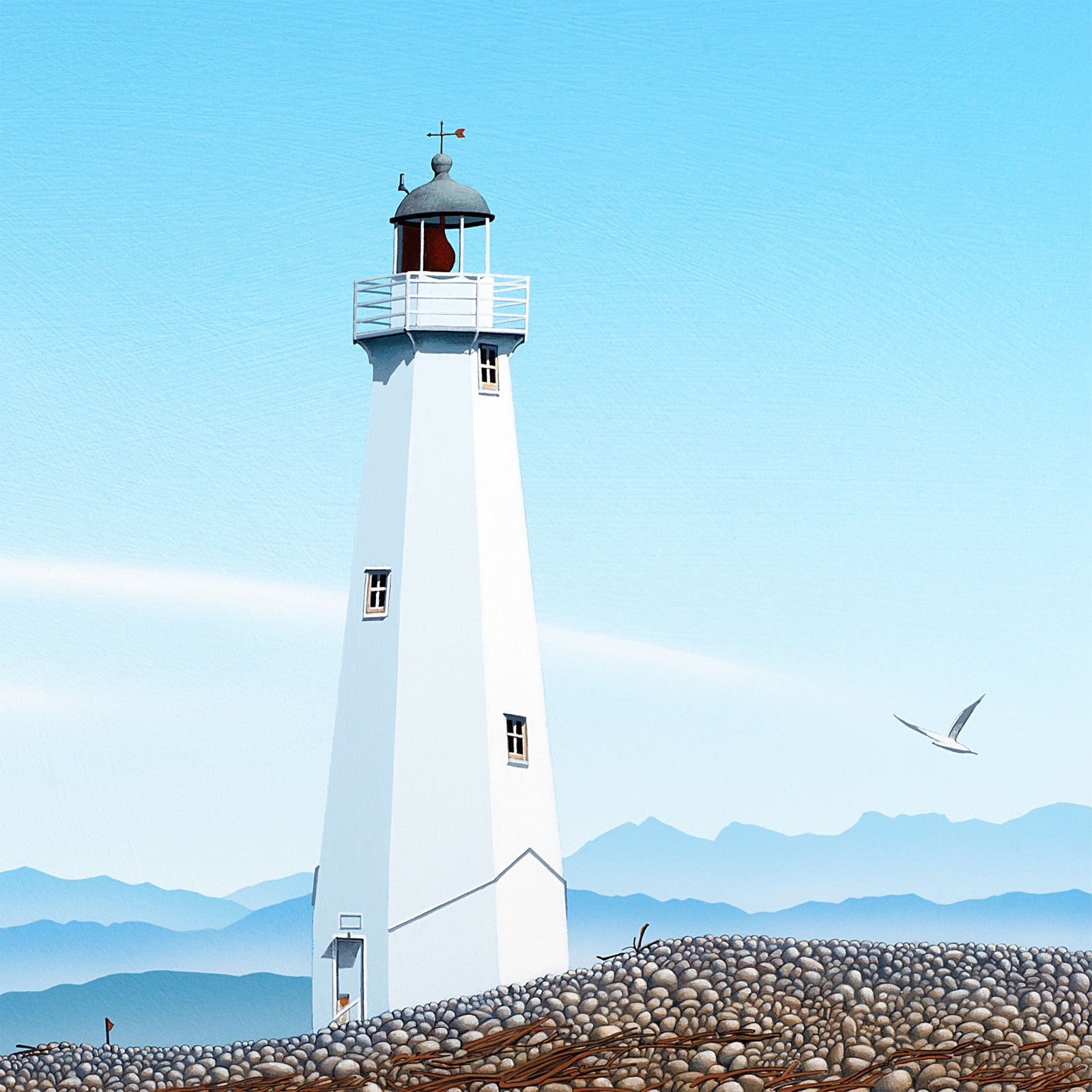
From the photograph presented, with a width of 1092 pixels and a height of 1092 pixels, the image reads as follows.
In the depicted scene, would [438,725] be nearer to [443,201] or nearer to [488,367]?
[488,367]

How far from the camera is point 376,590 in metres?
30.2

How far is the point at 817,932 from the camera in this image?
9038 cm

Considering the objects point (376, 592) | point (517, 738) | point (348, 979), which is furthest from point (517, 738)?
point (348, 979)

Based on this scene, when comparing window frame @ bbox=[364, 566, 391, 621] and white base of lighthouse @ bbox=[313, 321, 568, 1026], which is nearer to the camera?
white base of lighthouse @ bbox=[313, 321, 568, 1026]

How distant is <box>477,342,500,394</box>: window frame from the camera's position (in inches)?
1206

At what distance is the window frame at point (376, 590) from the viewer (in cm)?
3006

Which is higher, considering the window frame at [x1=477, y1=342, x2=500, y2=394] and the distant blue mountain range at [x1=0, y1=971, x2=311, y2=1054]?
the distant blue mountain range at [x1=0, y1=971, x2=311, y2=1054]

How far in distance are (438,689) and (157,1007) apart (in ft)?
228

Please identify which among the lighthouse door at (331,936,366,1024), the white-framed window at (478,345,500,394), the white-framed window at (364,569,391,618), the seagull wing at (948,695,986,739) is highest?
the white-framed window at (478,345,500,394)

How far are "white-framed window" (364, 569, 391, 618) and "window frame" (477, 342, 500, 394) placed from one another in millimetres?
3324

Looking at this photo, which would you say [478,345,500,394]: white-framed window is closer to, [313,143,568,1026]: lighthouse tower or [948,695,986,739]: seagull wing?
[313,143,568,1026]: lighthouse tower

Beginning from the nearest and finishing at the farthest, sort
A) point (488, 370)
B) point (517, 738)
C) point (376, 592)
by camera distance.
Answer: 1. point (517, 738)
2. point (376, 592)
3. point (488, 370)

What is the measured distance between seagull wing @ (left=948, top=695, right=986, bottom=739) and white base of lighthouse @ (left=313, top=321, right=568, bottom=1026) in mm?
6428

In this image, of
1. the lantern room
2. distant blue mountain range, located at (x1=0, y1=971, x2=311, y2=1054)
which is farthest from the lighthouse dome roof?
distant blue mountain range, located at (x1=0, y1=971, x2=311, y2=1054)
